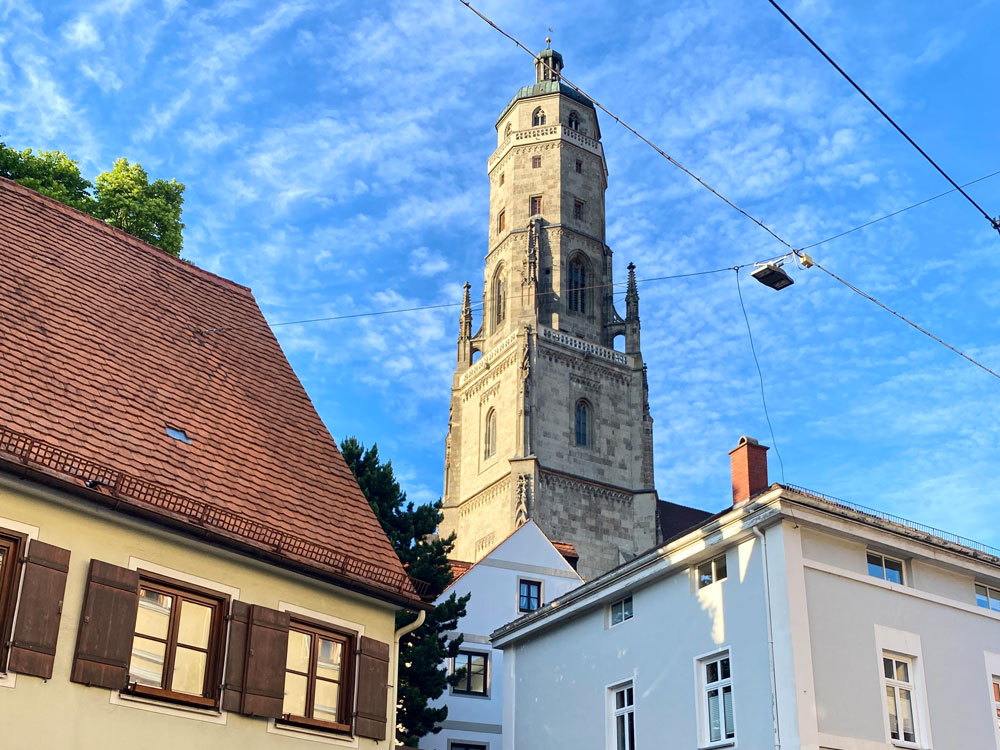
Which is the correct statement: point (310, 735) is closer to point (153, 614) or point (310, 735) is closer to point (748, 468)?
point (153, 614)

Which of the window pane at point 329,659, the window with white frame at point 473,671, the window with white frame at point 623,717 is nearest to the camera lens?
the window pane at point 329,659

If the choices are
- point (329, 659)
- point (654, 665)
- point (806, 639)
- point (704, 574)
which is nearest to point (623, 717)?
point (654, 665)

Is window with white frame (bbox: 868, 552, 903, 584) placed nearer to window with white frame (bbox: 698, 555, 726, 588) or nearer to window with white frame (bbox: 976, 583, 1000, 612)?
window with white frame (bbox: 976, 583, 1000, 612)

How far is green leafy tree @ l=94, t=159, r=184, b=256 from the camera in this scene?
28016mm

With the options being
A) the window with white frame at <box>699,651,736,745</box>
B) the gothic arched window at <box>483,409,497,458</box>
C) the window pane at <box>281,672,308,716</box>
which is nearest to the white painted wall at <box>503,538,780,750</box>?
the window with white frame at <box>699,651,736,745</box>

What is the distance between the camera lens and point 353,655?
1505 centimetres

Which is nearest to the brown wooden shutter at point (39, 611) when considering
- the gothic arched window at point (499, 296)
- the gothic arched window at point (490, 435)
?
the gothic arched window at point (490, 435)

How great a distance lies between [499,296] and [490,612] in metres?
43.1

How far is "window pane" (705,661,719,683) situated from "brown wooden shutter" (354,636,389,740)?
6013mm

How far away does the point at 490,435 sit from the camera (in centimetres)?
6656

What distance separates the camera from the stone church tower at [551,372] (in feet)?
206

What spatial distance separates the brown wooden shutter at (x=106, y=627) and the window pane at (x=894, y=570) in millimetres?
12234

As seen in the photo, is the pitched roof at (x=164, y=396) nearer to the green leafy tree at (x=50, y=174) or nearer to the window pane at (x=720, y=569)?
the window pane at (x=720, y=569)

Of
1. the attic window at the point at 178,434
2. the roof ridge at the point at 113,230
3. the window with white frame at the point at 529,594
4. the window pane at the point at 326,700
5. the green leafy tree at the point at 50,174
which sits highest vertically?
the green leafy tree at the point at 50,174
